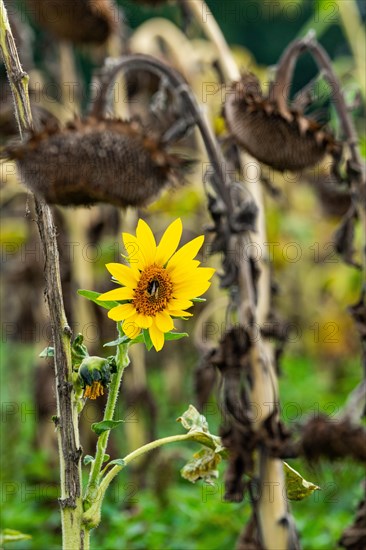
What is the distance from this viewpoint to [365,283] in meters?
1.63

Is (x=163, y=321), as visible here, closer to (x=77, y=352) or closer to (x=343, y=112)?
(x=77, y=352)

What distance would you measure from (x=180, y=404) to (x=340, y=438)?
2.24m

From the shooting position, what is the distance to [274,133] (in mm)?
1389

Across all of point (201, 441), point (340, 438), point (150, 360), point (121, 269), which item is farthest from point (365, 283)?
point (150, 360)

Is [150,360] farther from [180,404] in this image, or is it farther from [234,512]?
[234,512]

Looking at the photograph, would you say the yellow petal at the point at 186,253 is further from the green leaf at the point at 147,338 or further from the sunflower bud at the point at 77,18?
the sunflower bud at the point at 77,18

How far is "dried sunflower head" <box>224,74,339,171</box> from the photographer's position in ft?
4.53

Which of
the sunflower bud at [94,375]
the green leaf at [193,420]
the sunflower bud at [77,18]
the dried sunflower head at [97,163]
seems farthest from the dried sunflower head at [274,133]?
the sunflower bud at [77,18]

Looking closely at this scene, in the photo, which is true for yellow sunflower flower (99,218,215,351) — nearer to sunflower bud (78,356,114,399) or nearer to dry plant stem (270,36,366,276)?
sunflower bud (78,356,114,399)

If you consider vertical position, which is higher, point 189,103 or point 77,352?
point 189,103

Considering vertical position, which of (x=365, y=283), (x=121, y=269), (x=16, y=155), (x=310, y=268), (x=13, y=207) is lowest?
(x=121, y=269)

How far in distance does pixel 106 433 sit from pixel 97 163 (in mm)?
419

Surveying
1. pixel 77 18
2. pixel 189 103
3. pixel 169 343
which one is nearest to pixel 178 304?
pixel 189 103

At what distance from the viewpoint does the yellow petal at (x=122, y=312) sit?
2.97ft
